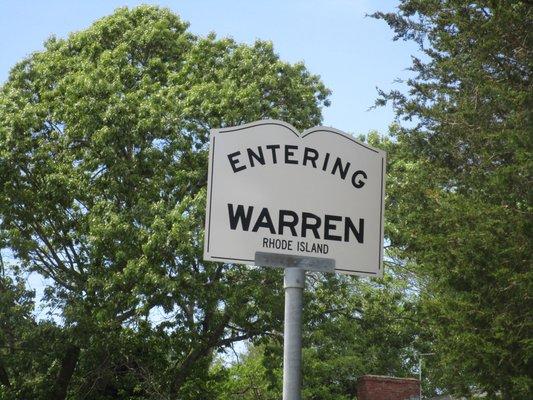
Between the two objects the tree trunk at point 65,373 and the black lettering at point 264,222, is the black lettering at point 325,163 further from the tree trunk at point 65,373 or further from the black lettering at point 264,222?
the tree trunk at point 65,373

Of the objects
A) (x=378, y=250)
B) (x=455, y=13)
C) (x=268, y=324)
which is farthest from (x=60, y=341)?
(x=378, y=250)

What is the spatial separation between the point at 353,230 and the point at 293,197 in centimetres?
30

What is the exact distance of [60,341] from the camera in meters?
23.2

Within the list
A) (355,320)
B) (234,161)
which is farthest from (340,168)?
(355,320)

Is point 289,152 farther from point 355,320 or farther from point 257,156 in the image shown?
point 355,320

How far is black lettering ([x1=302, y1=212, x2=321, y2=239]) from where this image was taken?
407cm

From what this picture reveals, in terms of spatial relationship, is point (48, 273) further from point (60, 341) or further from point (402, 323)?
point (402, 323)

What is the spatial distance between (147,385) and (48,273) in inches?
145

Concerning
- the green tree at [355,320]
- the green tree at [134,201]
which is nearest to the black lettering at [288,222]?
the green tree at [134,201]

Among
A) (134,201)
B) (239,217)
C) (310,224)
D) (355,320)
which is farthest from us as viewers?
(355,320)

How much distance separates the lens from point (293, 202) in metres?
4.07

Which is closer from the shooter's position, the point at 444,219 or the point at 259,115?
the point at 444,219

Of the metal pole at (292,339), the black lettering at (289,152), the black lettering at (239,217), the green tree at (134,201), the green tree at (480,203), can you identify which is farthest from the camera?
the green tree at (134,201)

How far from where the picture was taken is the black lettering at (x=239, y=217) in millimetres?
3980
